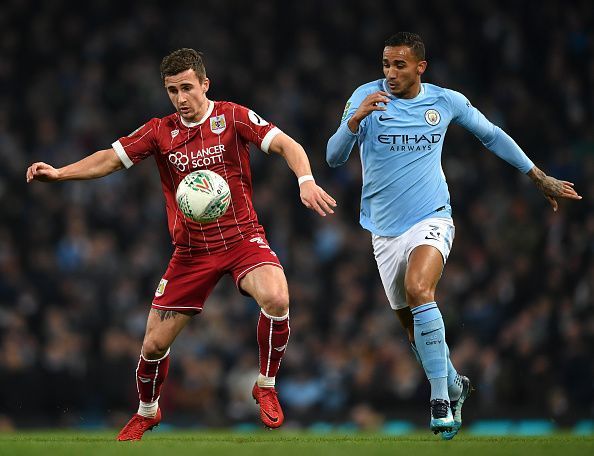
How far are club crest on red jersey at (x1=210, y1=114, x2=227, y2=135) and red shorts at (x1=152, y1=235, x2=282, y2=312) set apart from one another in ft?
2.64

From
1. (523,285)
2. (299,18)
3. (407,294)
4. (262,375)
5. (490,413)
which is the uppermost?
(299,18)

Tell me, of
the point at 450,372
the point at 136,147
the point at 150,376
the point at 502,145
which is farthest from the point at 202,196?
the point at 502,145

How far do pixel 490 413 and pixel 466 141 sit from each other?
5393 mm

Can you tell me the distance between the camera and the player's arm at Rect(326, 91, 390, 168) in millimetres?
7602

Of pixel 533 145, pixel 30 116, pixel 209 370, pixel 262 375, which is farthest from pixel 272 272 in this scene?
pixel 30 116

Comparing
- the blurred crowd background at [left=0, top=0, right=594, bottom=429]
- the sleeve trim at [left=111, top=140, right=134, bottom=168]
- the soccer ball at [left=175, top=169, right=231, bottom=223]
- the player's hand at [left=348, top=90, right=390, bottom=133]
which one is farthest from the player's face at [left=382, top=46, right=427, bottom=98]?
the blurred crowd background at [left=0, top=0, right=594, bottom=429]

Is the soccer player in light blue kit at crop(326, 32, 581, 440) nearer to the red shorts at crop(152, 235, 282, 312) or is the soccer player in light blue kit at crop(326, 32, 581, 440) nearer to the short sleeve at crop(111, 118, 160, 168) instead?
the red shorts at crop(152, 235, 282, 312)

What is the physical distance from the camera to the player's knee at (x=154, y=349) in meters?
8.12

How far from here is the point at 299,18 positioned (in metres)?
19.3

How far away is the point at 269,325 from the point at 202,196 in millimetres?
1044

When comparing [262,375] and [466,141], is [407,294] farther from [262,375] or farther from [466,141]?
[466,141]

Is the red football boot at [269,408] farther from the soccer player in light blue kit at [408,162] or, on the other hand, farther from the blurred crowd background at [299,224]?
the blurred crowd background at [299,224]

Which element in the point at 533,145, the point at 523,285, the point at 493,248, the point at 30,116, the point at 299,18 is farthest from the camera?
the point at 299,18

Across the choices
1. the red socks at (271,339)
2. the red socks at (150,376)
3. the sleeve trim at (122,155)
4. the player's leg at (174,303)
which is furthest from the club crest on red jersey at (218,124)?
the red socks at (150,376)
